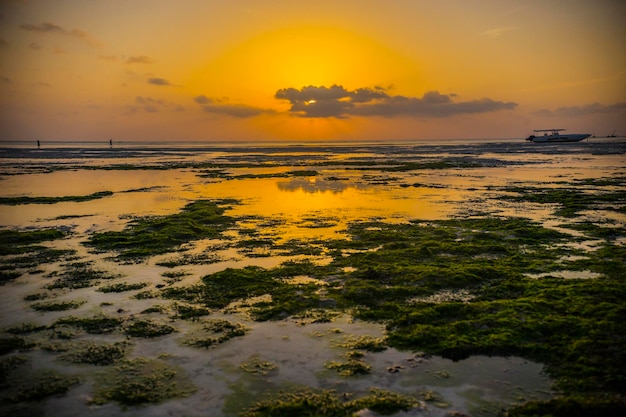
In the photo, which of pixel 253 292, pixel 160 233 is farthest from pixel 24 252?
pixel 253 292

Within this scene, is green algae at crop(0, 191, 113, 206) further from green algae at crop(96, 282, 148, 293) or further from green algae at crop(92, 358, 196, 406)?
green algae at crop(92, 358, 196, 406)

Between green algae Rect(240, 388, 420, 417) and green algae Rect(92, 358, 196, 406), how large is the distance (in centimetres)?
139

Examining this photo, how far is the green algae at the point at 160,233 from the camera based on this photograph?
15.0 metres

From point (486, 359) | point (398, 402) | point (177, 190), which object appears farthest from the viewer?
point (177, 190)

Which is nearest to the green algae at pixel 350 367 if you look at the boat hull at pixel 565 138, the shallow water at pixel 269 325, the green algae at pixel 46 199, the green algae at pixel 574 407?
the shallow water at pixel 269 325

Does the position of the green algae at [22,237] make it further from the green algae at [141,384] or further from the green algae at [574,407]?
the green algae at [574,407]

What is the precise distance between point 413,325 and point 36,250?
A: 14.0m

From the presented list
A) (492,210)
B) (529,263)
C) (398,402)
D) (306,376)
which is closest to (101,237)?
(306,376)

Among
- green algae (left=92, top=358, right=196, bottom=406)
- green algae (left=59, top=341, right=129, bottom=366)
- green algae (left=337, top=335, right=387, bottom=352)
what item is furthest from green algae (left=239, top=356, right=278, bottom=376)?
green algae (left=59, top=341, right=129, bottom=366)

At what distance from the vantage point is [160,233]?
16.9 metres

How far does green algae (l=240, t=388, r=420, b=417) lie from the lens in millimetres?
5762

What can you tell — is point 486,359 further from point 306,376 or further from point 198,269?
point 198,269

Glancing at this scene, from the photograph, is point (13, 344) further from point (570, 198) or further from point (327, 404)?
point (570, 198)

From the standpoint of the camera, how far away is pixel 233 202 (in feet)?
84.5
